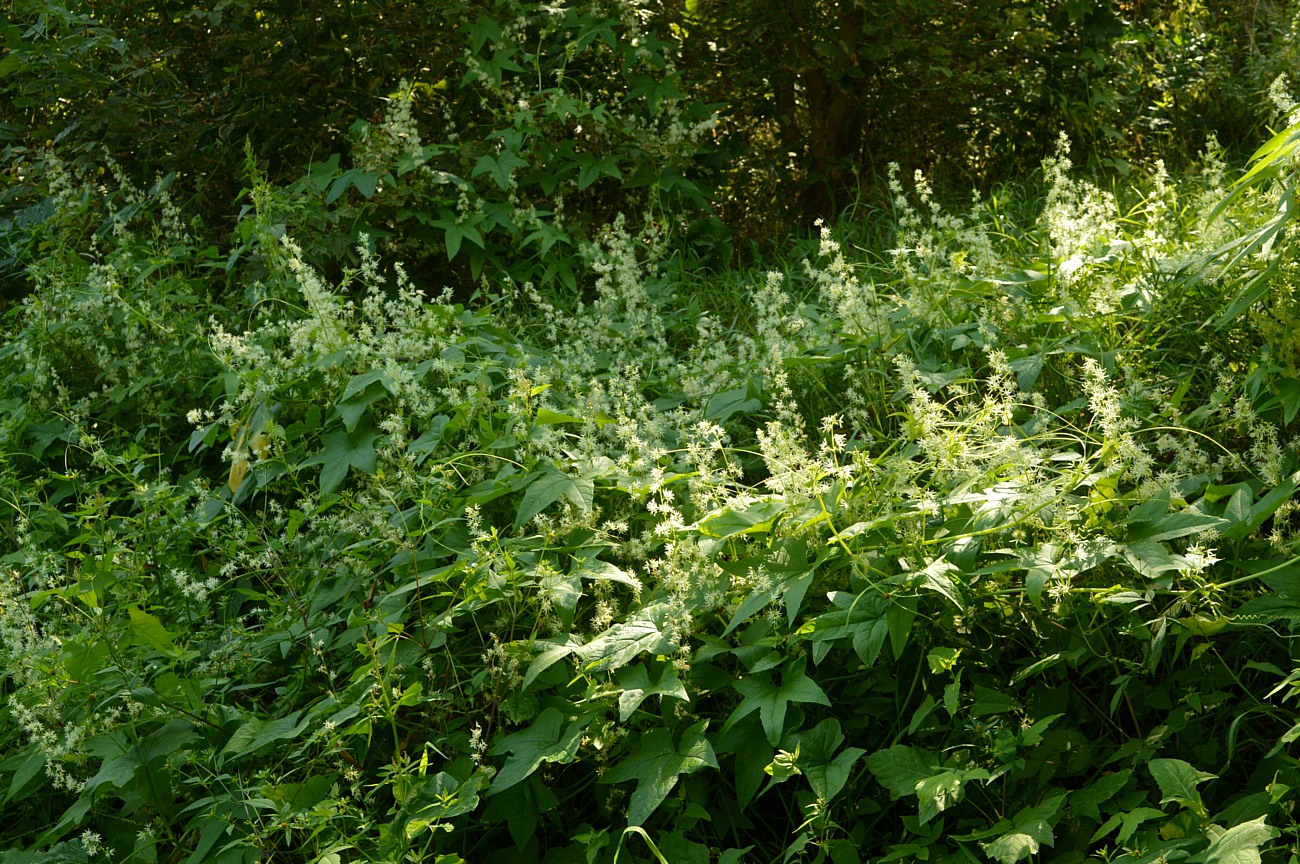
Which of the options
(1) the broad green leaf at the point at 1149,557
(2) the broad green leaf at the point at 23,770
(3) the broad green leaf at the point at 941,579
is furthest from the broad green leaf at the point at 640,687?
(2) the broad green leaf at the point at 23,770

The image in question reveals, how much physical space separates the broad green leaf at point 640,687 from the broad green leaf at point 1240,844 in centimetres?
90

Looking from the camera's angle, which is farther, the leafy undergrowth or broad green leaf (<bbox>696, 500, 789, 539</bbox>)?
broad green leaf (<bbox>696, 500, 789, 539</bbox>)

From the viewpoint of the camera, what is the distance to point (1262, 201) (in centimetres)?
354

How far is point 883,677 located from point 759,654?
256mm

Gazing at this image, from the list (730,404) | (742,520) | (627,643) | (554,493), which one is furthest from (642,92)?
(627,643)

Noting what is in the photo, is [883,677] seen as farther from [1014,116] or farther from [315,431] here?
[1014,116]

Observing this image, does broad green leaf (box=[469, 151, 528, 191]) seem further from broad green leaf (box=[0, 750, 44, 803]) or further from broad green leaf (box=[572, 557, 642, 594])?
broad green leaf (box=[0, 750, 44, 803])

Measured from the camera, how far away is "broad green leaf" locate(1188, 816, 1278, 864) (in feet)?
5.76

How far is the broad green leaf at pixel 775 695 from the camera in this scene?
6.93ft

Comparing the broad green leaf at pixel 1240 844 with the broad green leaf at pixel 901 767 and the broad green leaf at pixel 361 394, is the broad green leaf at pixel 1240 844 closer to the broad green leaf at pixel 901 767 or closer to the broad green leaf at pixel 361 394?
the broad green leaf at pixel 901 767

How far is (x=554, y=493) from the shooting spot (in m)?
2.56

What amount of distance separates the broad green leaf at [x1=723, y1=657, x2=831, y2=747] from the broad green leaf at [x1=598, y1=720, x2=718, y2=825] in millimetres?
76

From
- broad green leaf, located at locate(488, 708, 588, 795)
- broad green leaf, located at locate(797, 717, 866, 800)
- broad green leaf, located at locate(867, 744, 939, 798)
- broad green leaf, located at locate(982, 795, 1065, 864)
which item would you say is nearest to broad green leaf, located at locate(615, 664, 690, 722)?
broad green leaf, located at locate(488, 708, 588, 795)

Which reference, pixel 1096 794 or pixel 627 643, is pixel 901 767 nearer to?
pixel 1096 794
